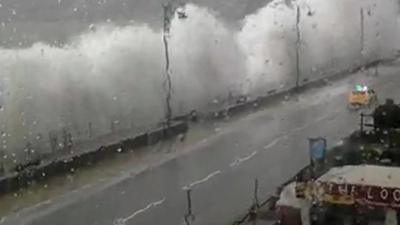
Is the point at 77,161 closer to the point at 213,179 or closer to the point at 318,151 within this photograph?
the point at 213,179

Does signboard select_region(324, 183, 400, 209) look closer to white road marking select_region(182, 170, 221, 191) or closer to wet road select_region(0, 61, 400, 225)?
wet road select_region(0, 61, 400, 225)

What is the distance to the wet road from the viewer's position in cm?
785

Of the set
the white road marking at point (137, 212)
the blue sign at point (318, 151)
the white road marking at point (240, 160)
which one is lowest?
the white road marking at point (240, 160)

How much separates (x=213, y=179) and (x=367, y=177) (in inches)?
163

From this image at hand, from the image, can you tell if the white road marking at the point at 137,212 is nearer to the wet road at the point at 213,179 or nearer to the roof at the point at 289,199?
the wet road at the point at 213,179

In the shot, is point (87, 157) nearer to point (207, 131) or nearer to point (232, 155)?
point (232, 155)

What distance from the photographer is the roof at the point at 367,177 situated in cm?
512

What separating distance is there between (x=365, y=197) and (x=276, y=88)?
13663 millimetres

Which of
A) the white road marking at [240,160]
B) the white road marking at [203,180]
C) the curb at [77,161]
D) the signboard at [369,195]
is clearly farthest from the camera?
the white road marking at [240,160]

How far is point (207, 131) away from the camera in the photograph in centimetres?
1273

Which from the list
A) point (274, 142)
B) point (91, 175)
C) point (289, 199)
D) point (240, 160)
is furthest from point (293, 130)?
point (289, 199)

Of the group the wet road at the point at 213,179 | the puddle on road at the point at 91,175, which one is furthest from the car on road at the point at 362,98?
the puddle on road at the point at 91,175

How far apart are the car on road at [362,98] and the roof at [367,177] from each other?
27.1 ft

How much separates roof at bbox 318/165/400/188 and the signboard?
3cm
